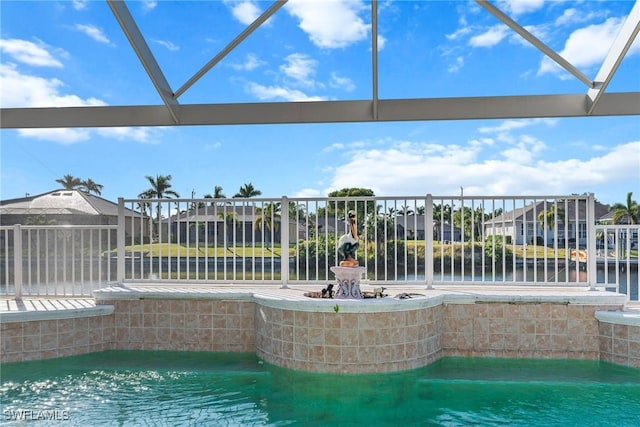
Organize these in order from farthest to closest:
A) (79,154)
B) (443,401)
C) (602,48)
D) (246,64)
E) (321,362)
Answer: (79,154) → (246,64) → (602,48) → (321,362) → (443,401)

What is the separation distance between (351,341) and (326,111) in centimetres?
269

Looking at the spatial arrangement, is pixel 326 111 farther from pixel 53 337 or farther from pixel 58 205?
pixel 58 205

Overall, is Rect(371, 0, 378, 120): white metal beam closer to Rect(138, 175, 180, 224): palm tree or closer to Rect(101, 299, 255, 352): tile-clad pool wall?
Rect(101, 299, 255, 352): tile-clad pool wall

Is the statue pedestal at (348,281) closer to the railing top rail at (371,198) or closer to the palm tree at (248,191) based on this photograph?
the railing top rail at (371,198)

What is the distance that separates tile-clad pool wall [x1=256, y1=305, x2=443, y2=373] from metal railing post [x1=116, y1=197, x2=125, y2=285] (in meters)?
2.28

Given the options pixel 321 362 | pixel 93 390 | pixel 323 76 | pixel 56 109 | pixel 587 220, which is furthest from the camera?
pixel 323 76

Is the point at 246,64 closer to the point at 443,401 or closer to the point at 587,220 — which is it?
the point at 587,220

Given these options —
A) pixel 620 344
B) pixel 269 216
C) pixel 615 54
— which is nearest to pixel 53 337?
pixel 269 216

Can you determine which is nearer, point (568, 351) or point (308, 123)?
point (568, 351)

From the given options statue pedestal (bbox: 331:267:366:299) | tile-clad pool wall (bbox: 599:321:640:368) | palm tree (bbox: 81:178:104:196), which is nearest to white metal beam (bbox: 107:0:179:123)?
statue pedestal (bbox: 331:267:366:299)

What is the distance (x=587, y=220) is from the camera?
4.53m

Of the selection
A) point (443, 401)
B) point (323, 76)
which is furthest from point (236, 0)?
point (323, 76)

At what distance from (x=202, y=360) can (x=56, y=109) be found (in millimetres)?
3424

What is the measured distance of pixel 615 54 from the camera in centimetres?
434
